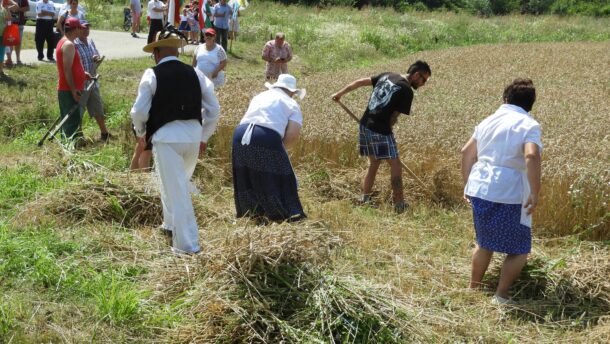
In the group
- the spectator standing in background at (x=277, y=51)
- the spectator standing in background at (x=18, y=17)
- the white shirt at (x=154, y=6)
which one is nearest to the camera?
the spectator standing in background at (x=277, y=51)

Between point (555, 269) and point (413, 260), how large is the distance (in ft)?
3.73

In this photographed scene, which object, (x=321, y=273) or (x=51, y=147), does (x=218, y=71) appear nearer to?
(x=51, y=147)

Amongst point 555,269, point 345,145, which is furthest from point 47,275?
point 345,145

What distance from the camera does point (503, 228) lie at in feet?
17.2

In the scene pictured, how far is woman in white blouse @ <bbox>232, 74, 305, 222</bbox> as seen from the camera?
21.0ft

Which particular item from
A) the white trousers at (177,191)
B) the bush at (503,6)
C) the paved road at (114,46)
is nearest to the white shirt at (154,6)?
the paved road at (114,46)

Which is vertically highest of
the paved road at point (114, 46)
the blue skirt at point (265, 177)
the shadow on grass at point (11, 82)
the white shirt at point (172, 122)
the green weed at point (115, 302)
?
the white shirt at point (172, 122)

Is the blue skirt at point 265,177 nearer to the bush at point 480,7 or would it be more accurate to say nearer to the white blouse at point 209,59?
the white blouse at point 209,59

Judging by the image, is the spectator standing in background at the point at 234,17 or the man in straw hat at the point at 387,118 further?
the spectator standing in background at the point at 234,17

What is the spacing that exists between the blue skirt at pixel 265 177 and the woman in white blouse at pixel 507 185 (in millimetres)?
1655

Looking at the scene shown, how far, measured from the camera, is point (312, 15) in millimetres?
31719

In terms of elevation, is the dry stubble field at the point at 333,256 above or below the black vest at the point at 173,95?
below

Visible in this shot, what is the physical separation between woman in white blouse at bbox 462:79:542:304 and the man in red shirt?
5.50 metres

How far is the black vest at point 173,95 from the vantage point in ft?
18.9
